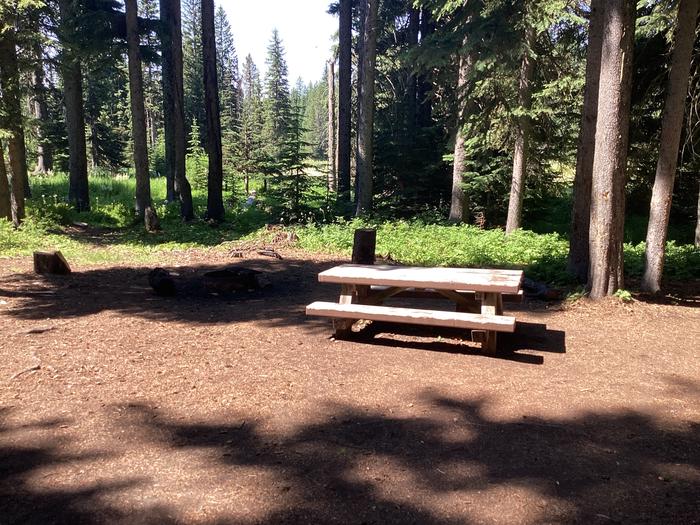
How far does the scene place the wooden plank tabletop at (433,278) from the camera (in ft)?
17.1

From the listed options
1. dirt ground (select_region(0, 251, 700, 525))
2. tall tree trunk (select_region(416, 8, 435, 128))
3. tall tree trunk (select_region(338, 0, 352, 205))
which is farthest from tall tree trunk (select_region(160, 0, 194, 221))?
dirt ground (select_region(0, 251, 700, 525))

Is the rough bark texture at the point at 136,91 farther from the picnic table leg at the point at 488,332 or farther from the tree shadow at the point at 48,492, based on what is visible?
the tree shadow at the point at 48,492

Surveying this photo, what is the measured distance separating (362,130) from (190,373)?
13.8 metres

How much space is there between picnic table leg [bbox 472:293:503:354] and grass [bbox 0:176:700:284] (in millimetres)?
A: 4180

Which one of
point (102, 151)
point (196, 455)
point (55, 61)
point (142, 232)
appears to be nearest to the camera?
point (196, 455)

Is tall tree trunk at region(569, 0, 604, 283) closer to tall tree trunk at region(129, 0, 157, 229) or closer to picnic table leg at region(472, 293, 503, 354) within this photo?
picnic table leg at region(472, 293, 503, 354)

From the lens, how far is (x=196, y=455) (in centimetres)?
345

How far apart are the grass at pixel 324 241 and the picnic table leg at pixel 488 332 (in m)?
4.18

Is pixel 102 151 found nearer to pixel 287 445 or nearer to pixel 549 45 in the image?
pixel 549 45

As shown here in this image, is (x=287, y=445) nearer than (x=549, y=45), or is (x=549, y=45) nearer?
(x=287, y=445)

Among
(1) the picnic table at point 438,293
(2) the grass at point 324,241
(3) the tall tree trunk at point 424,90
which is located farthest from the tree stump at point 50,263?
(3) the tall tree trunk at point 424,90

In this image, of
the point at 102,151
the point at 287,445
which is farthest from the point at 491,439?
the point at 102,151

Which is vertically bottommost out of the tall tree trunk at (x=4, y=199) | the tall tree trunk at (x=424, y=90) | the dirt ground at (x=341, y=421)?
the dirt ground at (x=341, y=421)

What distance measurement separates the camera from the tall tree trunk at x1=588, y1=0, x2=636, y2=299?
709cm
